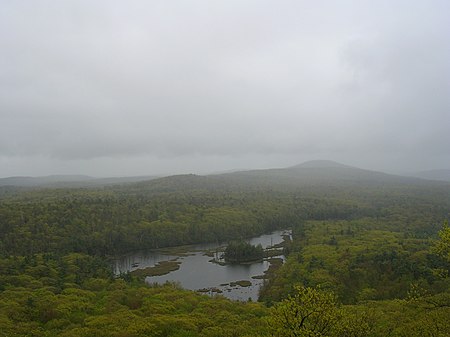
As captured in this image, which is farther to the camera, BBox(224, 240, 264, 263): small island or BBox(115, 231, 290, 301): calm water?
BBox(224, 240, 264, 263): small island

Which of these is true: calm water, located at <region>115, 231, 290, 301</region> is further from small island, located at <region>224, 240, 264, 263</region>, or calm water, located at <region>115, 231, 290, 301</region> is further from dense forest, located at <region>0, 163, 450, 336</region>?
dense forest, located at <region>0, 163, 450, 336</region>

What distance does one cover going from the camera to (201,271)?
12650 cm

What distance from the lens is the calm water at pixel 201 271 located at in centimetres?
10568

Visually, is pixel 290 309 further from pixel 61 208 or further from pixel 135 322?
pixel 61 208

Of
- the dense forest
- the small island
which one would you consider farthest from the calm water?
the dense forest

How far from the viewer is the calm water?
105681 millimetres

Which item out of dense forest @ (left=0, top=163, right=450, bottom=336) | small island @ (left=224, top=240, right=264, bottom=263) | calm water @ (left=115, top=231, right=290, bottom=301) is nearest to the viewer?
dense forest @ (left=0, top=163, right=450, bottom=336)

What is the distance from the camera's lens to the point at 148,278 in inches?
4685

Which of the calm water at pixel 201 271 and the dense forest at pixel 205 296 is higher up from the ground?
the dense forest at pixel 205 296

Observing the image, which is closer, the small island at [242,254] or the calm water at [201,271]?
the calm water at [201,271]

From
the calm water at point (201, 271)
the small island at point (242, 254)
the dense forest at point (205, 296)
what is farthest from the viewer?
the small island at point (242, 254)

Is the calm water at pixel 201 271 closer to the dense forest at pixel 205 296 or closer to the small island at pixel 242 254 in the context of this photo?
the small island at pixel 242 254

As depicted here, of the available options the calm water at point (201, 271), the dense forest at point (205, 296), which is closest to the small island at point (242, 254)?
the calm water at point (201, 271)

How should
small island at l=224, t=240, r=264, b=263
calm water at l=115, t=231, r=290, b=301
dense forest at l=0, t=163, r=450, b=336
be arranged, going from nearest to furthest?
dense forest at l=0, t=163, r=450, b=336
calm water at l=115, t=231, r=290, b=301
small island at l=224, t=240, r=264, b=263
